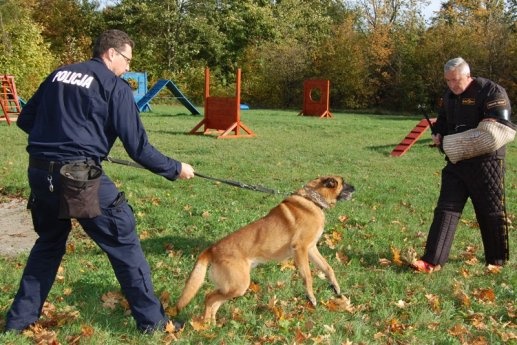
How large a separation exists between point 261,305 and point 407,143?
10.3 m

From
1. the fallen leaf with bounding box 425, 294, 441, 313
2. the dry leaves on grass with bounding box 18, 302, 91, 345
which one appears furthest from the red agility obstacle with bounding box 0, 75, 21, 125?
the fallen leaf with bounding box 425, 294, 441, 313

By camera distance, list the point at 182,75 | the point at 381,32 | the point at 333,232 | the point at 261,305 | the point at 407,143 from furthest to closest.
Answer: the point at 182,75 → the point at 381,32 → the point at 407,143 → the point at 333,232 → the point at 261,305

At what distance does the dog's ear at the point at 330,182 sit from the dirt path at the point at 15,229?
10.9ft

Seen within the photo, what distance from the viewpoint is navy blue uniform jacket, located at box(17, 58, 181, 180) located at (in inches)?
132

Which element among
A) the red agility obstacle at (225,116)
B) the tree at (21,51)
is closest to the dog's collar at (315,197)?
the red agility obstacle at (225,116)

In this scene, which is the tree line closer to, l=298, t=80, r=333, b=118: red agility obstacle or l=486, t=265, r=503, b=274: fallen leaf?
l=298, t=80, r=333, b=118: red agility obstacle

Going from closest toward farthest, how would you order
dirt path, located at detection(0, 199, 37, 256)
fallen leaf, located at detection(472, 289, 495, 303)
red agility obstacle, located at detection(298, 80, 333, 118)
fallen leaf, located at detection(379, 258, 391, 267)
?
1. fallen leaf, located at detection(472, 289, 495, 303)
2. fallen leaf, located at detection(379, 258, 391, 267)
3. dirt path, located at detection(0, 199, 37, 256)
4. red agility obstacle, located at detection(298, 80, 333, 118)

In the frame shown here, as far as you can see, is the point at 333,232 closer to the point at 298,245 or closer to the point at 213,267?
the point at 298,245

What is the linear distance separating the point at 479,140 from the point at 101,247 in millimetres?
3608

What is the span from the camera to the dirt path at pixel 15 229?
5.95 metres

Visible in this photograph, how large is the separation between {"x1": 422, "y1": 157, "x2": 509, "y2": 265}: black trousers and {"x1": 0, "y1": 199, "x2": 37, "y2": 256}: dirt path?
14.3ft

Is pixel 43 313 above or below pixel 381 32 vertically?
below

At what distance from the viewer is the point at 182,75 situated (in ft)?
136

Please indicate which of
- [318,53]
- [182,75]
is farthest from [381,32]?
[182,75]
